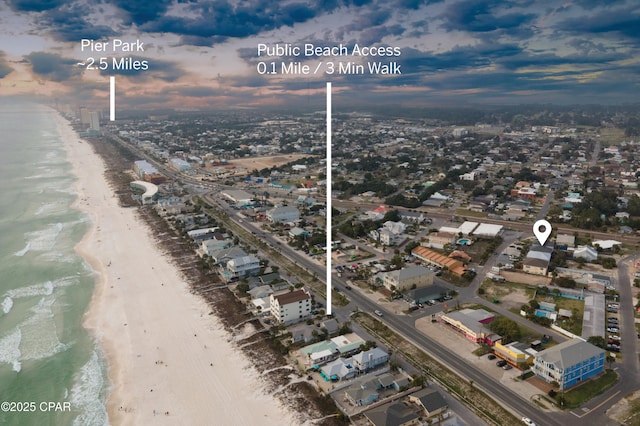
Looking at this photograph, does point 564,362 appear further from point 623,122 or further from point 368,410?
point 623,122

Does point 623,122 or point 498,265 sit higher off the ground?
point 623,122

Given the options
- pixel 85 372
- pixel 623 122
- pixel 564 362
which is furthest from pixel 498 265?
pixel 623 122

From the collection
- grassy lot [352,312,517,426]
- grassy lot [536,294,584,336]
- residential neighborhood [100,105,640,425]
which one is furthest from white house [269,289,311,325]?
grassy lot [536,294,584,336]

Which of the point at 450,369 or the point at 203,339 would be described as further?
the point at 203,339

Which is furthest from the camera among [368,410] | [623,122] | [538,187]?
[623,122]

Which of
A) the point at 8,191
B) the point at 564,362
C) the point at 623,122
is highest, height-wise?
the point at 623,122

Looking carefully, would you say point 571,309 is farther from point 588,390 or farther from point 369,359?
point 369,359

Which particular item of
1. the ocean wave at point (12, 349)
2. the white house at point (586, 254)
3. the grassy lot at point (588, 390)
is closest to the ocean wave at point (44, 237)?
the ocean wave at point (12, 349)
